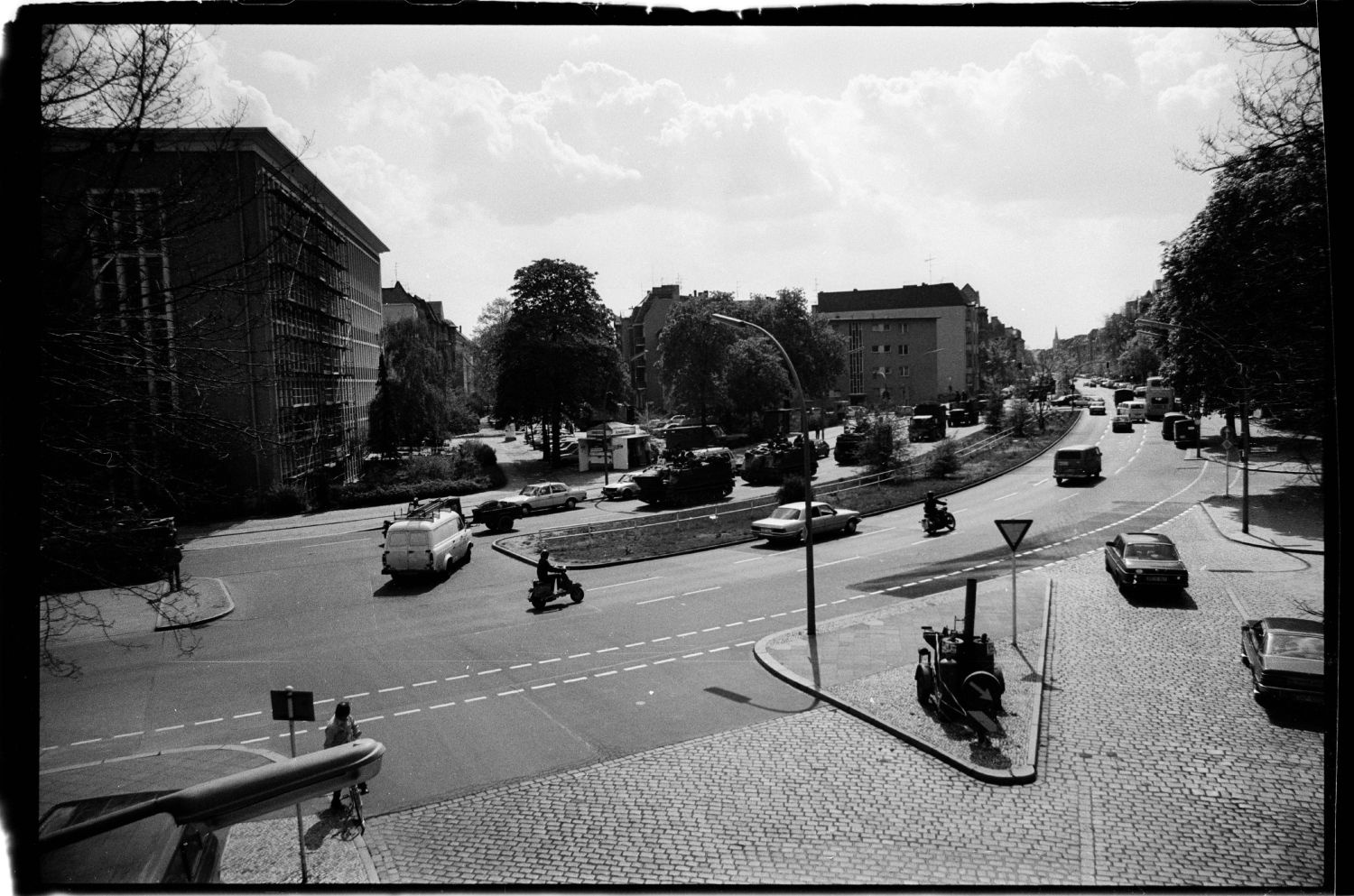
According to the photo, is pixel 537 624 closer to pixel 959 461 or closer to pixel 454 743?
pixel 454 743

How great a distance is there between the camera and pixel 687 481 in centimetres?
3256

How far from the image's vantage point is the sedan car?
22375 mm

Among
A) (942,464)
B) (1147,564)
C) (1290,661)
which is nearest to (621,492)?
(942,464)

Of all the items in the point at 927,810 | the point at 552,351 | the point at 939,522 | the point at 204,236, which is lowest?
the point at 927,810

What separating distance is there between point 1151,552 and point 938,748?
8.90 metres

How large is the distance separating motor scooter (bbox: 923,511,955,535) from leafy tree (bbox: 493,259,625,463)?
25.7 meters

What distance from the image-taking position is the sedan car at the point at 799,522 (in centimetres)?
2238

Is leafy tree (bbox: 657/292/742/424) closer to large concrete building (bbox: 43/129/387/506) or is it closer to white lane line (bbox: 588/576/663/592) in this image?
white lane line (bbox: 588/576/663/592)

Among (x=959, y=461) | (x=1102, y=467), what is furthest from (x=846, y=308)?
(x=1102, y=467)

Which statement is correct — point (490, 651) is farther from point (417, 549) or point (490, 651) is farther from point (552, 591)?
point (417, 549)

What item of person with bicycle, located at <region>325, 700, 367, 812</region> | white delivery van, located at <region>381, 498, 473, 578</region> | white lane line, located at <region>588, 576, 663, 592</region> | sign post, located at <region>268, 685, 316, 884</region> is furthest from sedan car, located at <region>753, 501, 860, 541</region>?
sign post, located at <region>268, 685, 316, 884</region>

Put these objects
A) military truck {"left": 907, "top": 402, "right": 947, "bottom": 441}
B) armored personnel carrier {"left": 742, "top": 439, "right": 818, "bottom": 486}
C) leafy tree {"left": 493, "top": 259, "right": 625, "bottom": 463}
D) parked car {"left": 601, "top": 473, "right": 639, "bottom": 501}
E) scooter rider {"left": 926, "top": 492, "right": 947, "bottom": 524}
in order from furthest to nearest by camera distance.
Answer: military truck {"left": 907, "top": 402, "right": 947, "bottom": 441} → leafy tree {"left": 493, "top": 259, "right": 625, "bottom": 463} → armored personnel carrier {"left": 742, "top": 439, "right": 818, "bottom": 486} → parked car {"left": 601, "top": 473, "right": 639, "bottom": 501} → scooter rider {"left": 926, "top": 492, "right": 947, "bottom": 524}

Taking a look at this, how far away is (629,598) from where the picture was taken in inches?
690

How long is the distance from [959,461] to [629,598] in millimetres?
24104
